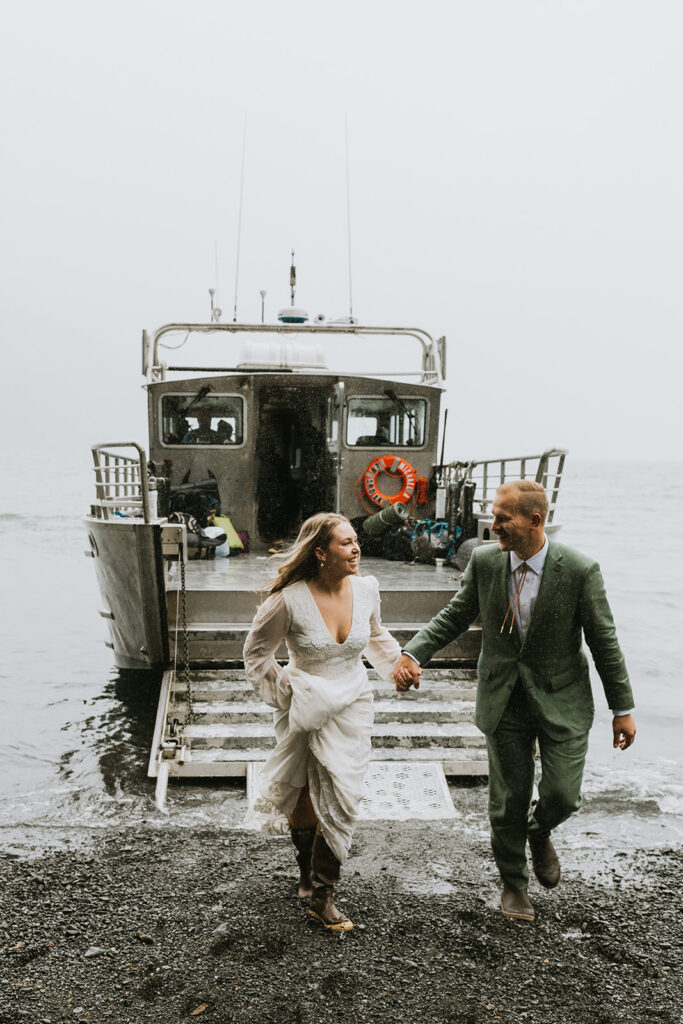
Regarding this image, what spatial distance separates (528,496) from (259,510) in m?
7.12

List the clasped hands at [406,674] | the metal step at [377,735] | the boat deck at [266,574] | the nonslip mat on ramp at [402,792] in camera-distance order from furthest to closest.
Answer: the boat deck at [266,574] < the metal step at [377,735] < the nonslip mat on ramp at [402,792] < the clasped hands at [406,674]

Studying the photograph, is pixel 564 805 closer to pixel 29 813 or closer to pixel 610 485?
pixel 29 813

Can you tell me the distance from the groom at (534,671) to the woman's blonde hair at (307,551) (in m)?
0.59

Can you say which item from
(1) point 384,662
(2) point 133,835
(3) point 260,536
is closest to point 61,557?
(3) point 260,536

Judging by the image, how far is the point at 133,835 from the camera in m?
4.90

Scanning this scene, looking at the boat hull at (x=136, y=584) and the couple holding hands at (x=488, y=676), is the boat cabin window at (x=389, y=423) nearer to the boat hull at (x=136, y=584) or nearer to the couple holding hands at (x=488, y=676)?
the boat hull at (x=136, y=584)

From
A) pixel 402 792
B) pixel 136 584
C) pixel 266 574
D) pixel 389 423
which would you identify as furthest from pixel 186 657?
pixel 389 423

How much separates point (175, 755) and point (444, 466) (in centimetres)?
544

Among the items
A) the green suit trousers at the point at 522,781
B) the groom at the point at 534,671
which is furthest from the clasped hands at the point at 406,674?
the green suit trousers at the point at 522,781

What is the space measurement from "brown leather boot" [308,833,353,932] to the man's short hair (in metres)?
1.51

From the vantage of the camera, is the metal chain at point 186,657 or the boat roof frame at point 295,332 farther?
the boat roof frame at point 295,332

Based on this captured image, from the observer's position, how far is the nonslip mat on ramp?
5.05 metres

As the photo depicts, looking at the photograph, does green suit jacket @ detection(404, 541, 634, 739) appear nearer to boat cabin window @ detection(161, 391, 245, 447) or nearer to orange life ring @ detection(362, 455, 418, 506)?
→ orange life ring @ detection(362, 455, 418, 506)

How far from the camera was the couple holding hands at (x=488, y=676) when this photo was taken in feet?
11.0
